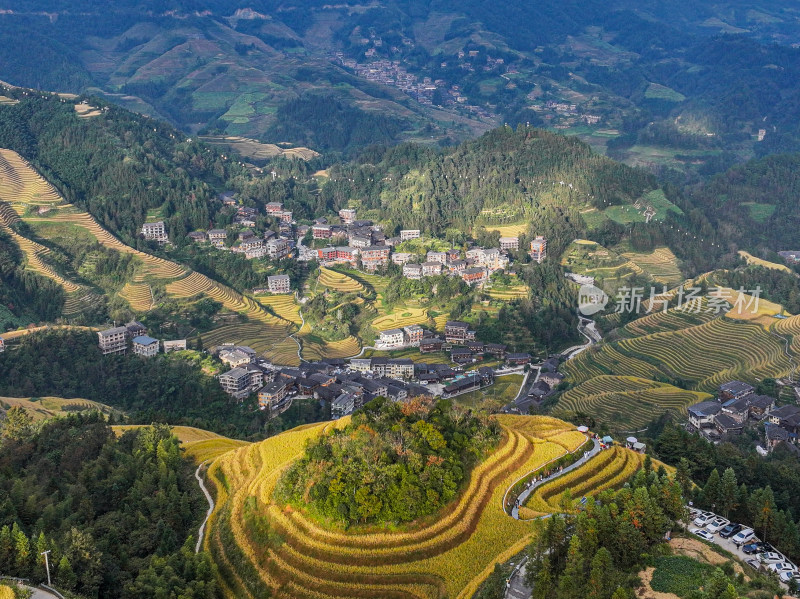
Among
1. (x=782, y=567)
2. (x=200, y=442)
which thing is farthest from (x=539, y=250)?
(x=782, y=567)

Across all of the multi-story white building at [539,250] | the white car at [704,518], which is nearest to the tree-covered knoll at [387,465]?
the white car at [704,518]

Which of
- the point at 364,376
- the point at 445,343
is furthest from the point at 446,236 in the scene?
the point at 364,376

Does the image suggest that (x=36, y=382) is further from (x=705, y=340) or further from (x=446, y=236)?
(x=705, y=340)

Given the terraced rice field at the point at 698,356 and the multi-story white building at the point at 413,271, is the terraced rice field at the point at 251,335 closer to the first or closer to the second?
the multi-story white building at the point at 413,271

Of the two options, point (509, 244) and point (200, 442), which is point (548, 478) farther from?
point (509, 244)

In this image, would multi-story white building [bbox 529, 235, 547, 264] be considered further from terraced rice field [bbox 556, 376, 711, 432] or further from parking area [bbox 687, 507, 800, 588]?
parking area [bbox 687, 507, 800, 588]
